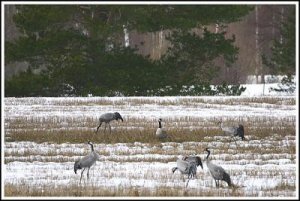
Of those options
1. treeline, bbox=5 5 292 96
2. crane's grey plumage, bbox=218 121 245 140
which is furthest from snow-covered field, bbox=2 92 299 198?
treeline, bbox=5 5 292 96

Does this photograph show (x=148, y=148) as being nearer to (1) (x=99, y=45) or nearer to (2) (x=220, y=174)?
(2) (x=220, y=174)

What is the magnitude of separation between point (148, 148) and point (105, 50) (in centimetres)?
1646

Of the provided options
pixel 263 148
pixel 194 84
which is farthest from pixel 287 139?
pixel 194 84

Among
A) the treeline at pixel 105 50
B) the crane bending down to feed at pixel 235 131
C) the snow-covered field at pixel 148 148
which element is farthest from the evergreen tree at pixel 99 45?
the crane bending down to feed at pixel 235 131

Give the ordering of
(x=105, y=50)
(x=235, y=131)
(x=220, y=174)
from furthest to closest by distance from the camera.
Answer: (x=105, y=50) < (x=235, y=131) < (x=220, y=174)

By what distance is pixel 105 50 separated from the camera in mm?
31219

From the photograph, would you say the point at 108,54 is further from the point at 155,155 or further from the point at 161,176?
the point at 161,176

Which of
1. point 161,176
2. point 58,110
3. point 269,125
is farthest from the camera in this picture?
point 58,110

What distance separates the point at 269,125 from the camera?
63.1 ft

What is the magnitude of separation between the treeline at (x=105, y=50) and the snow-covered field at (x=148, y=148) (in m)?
3.49

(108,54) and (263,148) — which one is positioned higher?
(108,54)

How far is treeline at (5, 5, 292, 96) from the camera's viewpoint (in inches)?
1169

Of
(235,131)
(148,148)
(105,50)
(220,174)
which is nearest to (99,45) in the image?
(105,50)

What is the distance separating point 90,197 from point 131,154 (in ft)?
14.5
